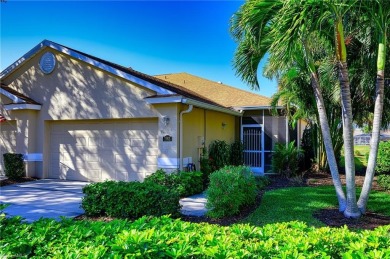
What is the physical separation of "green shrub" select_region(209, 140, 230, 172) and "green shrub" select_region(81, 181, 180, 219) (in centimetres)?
631

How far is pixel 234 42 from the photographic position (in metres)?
9.10

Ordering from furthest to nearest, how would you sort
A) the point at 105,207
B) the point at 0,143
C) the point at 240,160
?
the point at 240,160
the point at 0,143
the point at 105,207

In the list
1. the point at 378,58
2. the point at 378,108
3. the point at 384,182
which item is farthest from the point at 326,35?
the point at 384,182

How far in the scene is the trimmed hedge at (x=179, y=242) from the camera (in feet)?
7.72

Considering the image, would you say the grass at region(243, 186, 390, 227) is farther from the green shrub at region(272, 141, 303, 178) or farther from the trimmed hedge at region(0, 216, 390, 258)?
the trimmed hedge at region(0, 216, 390, 258)

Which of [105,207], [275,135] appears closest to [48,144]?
[105,207]

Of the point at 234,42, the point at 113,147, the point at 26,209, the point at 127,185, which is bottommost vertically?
the point at 26,209

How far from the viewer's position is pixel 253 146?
15.9m

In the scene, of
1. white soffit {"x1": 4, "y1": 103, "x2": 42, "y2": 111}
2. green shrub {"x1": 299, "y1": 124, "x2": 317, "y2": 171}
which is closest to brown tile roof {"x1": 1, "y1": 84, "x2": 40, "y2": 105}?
white soffit {"x1": 4, "y1": 103, "x2": 42, "y2": 111}

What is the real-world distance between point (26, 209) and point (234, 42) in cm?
738

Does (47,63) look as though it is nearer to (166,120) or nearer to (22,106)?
(22,106)

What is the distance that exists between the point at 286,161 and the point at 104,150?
316 inches

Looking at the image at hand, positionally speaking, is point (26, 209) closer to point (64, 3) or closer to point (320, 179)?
point (64, 3)

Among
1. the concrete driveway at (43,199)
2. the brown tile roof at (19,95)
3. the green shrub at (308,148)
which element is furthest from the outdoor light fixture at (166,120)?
the green shrub at (308,148)
